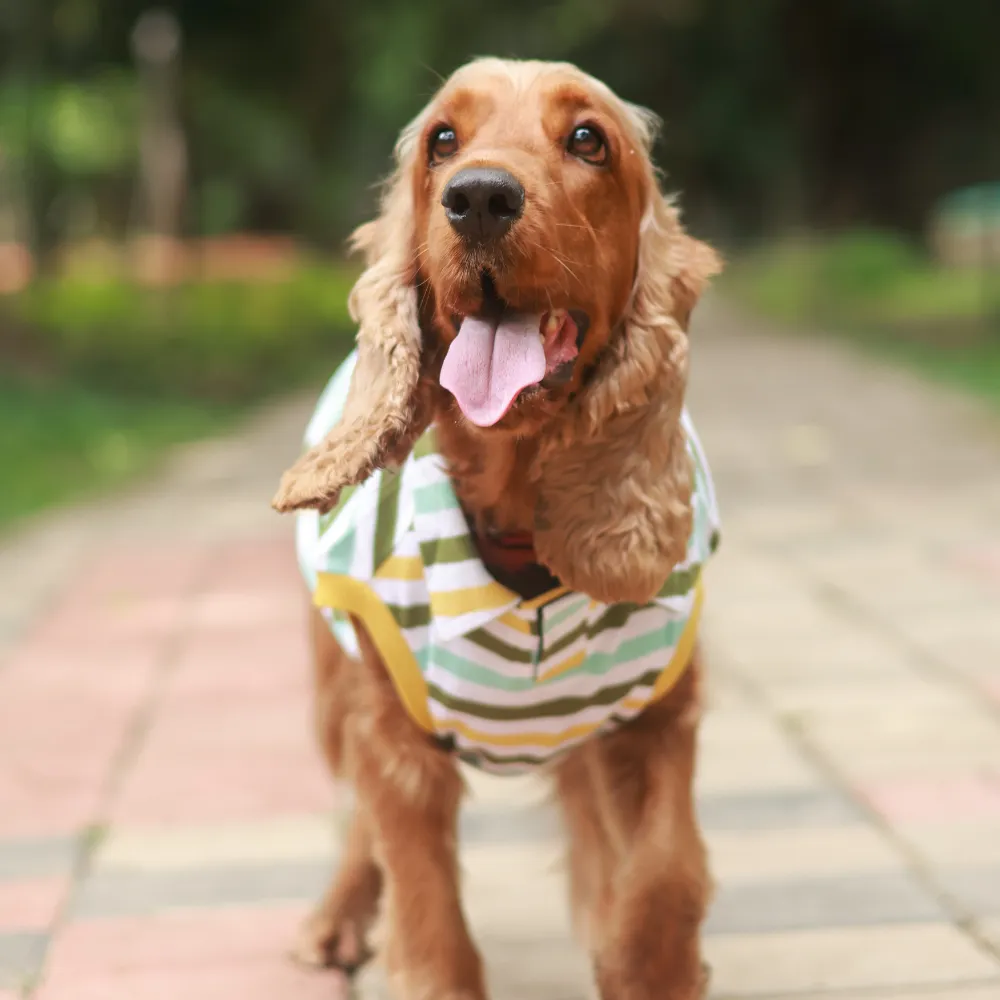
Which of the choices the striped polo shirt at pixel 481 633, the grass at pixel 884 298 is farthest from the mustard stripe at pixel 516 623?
the grass at pixel 884 298

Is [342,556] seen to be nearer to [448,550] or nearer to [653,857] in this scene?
[448,550]

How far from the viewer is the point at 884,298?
20047 mm

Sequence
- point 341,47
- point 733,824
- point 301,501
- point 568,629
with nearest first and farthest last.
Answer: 1. point 301,501
2. point 568,629
3. point 733,824
4. point 341,47

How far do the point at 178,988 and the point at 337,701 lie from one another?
630 mm

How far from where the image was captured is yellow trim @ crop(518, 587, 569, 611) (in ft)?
8.26

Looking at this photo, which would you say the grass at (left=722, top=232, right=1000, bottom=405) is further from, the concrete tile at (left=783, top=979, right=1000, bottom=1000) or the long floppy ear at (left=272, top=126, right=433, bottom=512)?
the long floppy ear at (left=272, top=126, right=433, bottom=512)

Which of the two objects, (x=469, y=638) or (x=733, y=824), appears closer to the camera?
(x=469, y=638)

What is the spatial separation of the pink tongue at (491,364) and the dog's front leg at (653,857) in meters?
0.71

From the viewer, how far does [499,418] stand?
224cm

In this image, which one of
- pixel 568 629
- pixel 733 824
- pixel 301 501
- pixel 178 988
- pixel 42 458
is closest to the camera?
pixel 301 501

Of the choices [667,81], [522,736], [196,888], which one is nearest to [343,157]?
[667,81]

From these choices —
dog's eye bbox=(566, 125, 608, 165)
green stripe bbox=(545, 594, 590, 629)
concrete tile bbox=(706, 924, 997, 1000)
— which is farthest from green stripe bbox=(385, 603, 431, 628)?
concrete tile bbox=(706, 924, 997, 1000)

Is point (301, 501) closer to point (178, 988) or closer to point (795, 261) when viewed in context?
point (178, 988)

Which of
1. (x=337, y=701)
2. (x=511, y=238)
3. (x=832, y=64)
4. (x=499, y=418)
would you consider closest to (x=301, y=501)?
(x=499, y=418)
